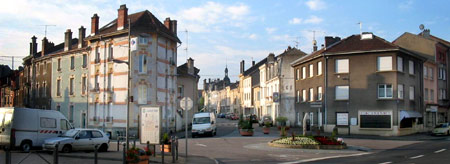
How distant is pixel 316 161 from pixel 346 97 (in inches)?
935

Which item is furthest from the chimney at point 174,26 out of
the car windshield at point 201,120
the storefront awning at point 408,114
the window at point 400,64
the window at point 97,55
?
the storefront awning at point 408,114

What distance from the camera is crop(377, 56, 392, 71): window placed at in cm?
3978

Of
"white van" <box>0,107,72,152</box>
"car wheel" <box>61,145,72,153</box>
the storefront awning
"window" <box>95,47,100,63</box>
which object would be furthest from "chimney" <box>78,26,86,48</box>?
the storefront awning

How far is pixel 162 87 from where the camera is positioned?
41.0 m

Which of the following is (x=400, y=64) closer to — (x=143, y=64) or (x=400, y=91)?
(x=400, y=91)

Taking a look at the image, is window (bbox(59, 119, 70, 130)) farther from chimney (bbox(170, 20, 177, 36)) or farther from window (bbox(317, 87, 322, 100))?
window (bbox(317, 87, 322, 100))

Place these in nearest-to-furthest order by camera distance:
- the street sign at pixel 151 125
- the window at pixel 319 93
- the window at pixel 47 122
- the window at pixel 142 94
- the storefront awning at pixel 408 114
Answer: the street sign at pixel 151 125 → the window at pixel 47 122 → the window at pixel 142 94 → the storefront awning at pixel 408 114 → the window at pixel 319 93

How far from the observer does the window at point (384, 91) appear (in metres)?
39.8

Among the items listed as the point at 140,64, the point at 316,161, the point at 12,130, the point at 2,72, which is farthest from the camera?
the point at 2,72

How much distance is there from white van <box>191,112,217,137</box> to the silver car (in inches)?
591

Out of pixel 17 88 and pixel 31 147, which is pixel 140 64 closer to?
pixel 31 147

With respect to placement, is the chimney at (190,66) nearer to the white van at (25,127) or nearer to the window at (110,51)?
the window at (110,51)

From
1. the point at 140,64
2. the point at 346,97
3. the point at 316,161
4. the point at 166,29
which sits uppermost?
the point at 166,29

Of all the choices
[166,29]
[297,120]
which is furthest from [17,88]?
[297,120]
